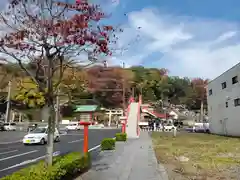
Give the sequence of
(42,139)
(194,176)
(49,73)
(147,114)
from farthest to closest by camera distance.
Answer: (147,114) < (42,139) < (194,176) < (49,73)

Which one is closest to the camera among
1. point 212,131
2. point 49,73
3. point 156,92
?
point 49,73

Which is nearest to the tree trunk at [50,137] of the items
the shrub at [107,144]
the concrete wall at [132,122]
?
the shrub at [107,144]

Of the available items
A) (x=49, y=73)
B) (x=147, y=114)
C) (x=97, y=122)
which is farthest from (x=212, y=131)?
(x=49, y=73)

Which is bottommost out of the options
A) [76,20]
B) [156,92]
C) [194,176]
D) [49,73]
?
[194,176]

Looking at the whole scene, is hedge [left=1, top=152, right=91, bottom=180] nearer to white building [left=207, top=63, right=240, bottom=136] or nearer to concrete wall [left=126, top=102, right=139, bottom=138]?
concrete wall [left=126, top=102, right=139, bottom=138]

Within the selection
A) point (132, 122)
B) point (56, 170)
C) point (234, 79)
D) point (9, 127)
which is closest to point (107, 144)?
point (56, 170)

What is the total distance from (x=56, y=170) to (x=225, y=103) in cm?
2756

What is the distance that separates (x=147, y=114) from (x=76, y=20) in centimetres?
5159

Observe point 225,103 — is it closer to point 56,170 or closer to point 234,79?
point 234,79

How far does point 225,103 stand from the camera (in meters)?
30.2

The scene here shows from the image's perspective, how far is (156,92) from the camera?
215 ft

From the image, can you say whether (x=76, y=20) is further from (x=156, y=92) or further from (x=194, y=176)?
(x=156, y=92)

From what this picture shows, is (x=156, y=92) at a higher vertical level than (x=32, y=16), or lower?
higher

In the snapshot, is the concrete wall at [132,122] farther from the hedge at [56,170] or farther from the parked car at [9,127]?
the hedge at [56,170]
